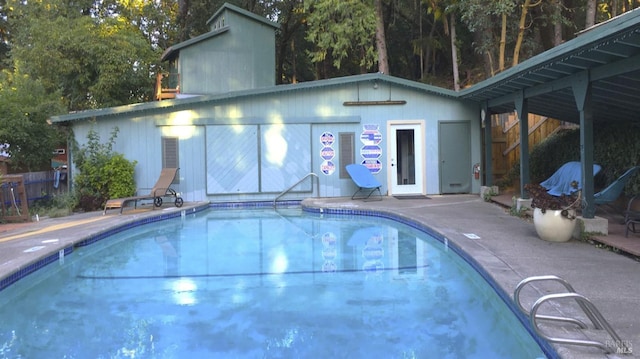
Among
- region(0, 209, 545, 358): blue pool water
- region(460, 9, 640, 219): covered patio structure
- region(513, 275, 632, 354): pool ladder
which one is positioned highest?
region(460, 9, 640, 219): covered patio structure

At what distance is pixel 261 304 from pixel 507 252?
9.11 ft

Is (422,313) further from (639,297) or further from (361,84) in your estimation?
(361,84)

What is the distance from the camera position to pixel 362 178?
1136cm

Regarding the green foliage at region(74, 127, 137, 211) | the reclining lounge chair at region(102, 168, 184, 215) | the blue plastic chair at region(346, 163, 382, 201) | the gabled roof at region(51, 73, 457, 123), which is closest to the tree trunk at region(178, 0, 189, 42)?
the gabled roof at region(51, 73, 457, 123)

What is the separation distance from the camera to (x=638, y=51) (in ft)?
16.4

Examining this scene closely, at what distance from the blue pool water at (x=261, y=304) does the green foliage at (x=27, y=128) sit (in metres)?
5.23

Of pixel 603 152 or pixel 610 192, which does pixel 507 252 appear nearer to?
pixel 610 192

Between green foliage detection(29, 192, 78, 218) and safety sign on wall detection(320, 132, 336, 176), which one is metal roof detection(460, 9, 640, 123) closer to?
safety sign on wall detection(320, 132, 336, 176)

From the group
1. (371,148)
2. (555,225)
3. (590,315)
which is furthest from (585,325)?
(371,148)

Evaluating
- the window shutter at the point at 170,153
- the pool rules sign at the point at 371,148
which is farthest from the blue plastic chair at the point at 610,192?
the window shutter at the point at 170,153

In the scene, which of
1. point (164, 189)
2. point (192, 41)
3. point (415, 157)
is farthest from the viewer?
point (192, 41)

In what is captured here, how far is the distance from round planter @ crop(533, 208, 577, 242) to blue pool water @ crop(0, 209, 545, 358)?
1147 millimetres

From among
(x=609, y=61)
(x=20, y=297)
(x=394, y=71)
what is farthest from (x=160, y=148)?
(x=394, y=71)

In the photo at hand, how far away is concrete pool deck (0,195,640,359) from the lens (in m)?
3.31
